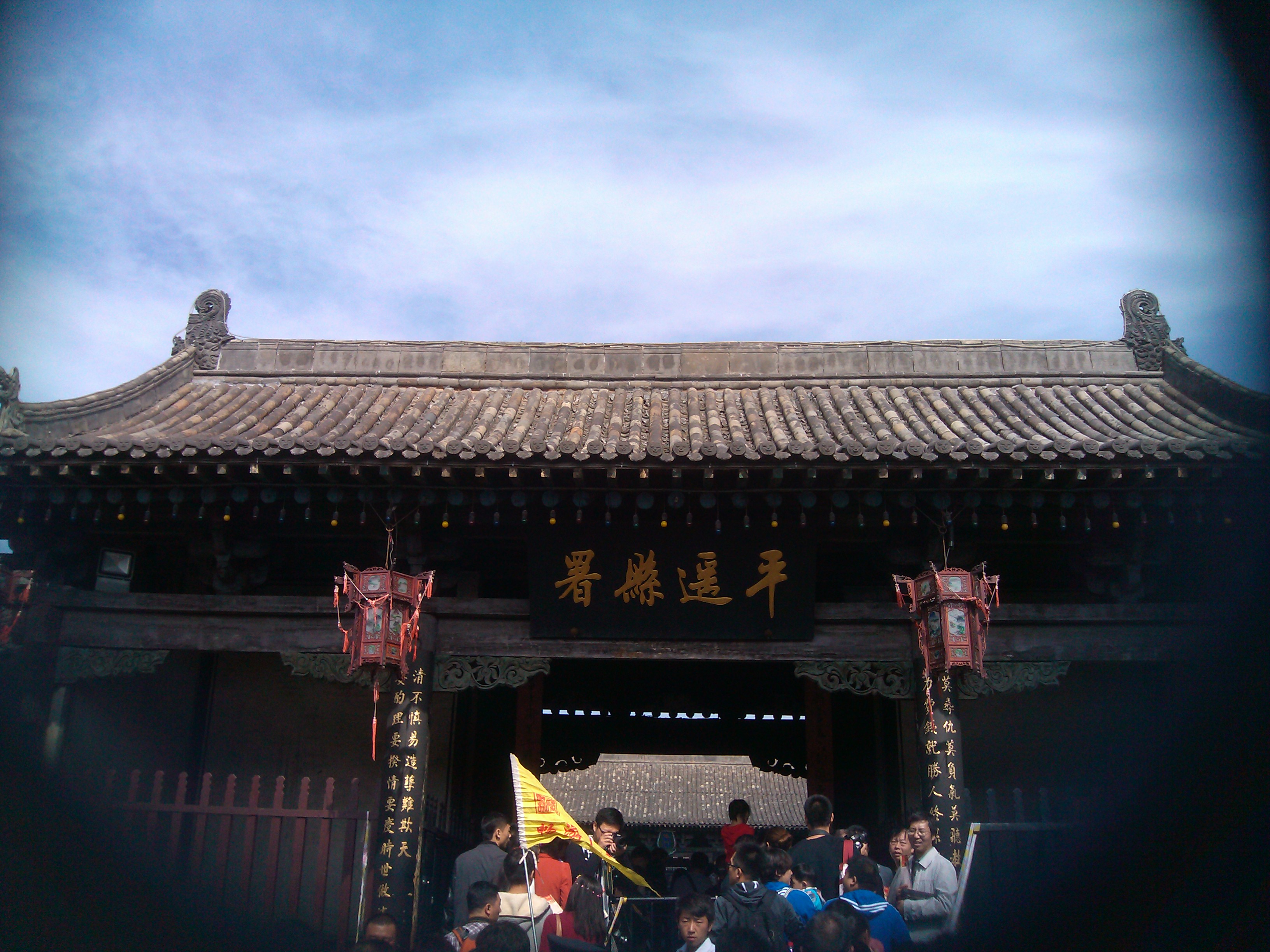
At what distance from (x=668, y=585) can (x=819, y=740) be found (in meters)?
3.02

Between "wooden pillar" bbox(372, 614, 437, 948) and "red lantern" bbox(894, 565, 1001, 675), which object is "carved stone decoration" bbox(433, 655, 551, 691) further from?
"red lantern" bbox(894, 565, 1001, 675)

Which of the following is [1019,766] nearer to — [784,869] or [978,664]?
[978,664]

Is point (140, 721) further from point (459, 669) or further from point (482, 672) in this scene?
point (482, 672)

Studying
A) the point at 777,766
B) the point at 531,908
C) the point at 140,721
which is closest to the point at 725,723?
the point at 777,766

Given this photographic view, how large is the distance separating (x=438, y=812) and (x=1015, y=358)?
7.95 metres

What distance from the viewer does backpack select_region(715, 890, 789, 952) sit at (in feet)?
17.0

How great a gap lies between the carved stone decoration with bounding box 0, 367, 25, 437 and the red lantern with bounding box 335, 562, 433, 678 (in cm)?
280

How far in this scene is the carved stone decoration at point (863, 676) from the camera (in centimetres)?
802

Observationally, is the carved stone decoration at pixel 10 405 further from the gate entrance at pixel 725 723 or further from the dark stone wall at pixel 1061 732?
the dark stone wall at pixel 1061 732

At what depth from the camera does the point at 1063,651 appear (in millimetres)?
8008

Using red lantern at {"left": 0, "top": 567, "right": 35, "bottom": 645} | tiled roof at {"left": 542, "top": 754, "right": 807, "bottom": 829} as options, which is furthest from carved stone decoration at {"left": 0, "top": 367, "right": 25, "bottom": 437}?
tiled roof at {"left": 542, "top": 754, "right": 807, "bottom": 829}

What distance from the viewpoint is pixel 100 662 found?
8.23 m

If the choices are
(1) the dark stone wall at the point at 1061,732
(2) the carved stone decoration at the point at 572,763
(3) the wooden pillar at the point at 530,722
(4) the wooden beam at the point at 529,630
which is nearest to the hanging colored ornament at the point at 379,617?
(4) the wooden beam at the point at 529,630

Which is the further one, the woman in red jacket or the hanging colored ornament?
the hanging colored ornament
